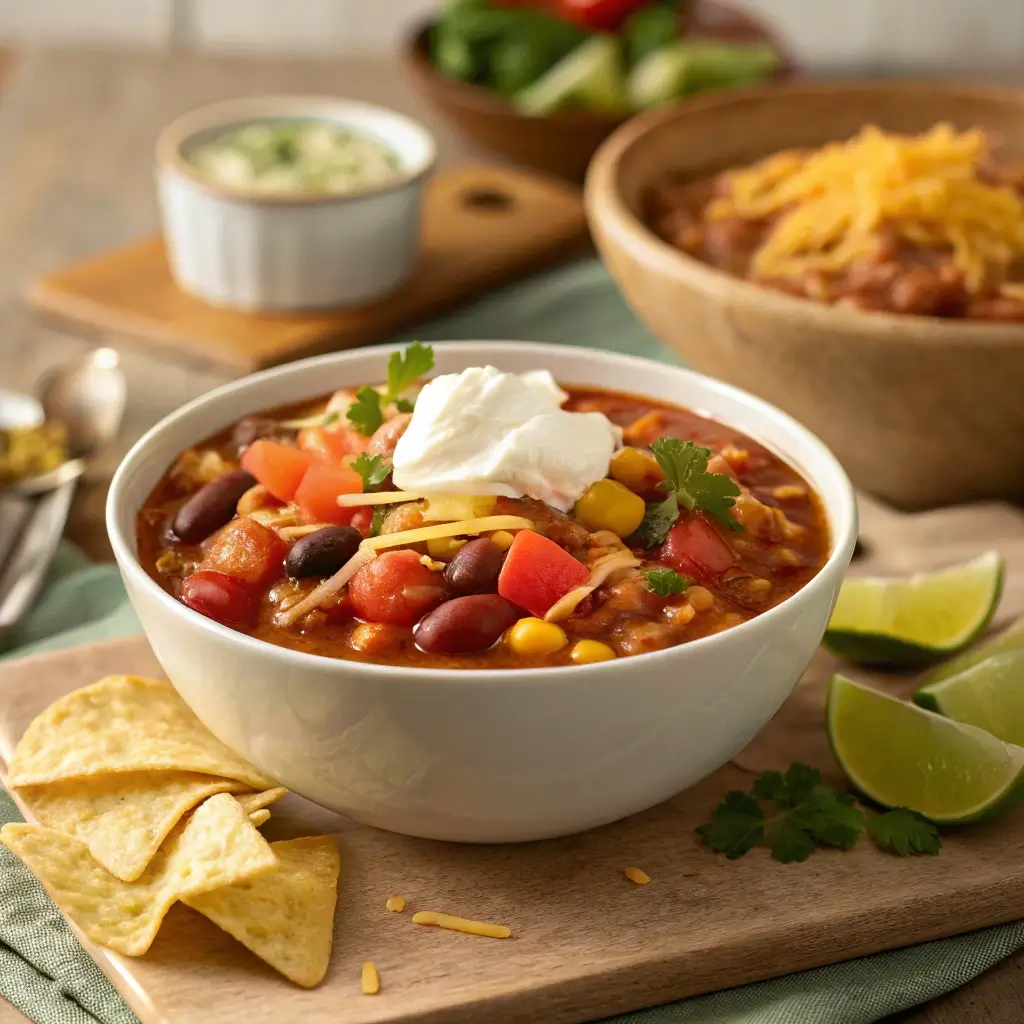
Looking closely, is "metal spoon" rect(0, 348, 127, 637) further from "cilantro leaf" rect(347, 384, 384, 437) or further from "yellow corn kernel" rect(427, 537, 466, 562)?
"yellow corn kernel" rect(427, 537, 466, 562)

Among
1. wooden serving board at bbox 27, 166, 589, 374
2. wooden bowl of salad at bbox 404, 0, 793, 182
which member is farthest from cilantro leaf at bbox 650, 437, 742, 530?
wooden bowl of salad at bbox 404, 0, 793, 182

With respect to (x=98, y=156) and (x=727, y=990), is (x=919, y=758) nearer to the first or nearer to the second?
(x=727, y=990)

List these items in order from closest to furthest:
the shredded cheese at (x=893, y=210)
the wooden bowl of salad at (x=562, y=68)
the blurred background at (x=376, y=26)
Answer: the shredded cheese at (x=893, y=210), the wooden bowl of salad at (x=562, y=68), the blurred background at (x=376, y=26)

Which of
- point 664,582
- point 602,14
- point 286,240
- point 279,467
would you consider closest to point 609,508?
point 664,582

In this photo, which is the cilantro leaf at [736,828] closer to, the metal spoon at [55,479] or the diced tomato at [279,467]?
the diced tomato at [279,467]

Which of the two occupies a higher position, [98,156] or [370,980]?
[370,980]

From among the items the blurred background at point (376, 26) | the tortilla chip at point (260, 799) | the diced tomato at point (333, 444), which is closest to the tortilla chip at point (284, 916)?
the tortilla chip at point (260, 799)

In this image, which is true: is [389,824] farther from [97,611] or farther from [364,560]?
[97,611]
